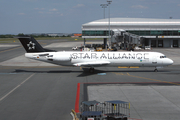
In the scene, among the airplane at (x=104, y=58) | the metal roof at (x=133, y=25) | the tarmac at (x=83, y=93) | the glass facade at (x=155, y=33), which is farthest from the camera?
the glass facade at (x=155, y=33)

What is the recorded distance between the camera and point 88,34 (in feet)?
270

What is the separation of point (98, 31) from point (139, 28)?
16.8m

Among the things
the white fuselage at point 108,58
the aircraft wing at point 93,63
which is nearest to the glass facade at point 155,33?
the white fuselage at point 108,58

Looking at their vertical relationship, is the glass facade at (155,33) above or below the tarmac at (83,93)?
above

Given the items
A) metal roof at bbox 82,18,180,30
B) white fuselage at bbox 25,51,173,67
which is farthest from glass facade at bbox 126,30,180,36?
white fuselage at bbox 25,51,173,67

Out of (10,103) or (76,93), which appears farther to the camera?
(76,93)

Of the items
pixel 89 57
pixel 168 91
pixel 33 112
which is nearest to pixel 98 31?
pixel 89 57

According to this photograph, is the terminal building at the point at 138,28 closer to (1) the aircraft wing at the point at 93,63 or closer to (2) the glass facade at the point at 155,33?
(2) the glass facade at the point at 155,33

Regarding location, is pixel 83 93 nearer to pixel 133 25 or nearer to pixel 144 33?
pixel 133 25

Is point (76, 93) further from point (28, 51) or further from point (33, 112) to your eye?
point (28, 51)

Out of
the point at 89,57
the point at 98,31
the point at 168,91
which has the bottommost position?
the point at 168,91

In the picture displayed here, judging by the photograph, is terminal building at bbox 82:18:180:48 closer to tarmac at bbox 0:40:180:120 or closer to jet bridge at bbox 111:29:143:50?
jet bridge at bbox 111:29:143:50

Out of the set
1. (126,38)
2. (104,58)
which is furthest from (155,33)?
(104,58)

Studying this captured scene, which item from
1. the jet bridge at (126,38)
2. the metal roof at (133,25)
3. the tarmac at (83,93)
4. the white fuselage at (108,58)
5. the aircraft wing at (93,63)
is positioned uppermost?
the metal roof at (133,25)
